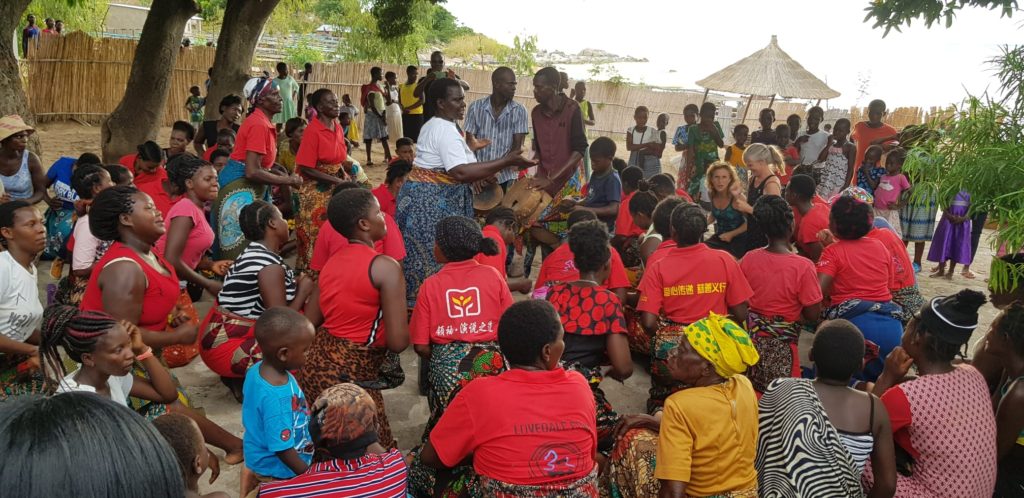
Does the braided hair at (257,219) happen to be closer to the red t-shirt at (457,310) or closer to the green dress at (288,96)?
the red t-shirt at (457,310)

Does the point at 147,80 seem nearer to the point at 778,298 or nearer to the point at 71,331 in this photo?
the point at 71,331

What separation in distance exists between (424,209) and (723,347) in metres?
2.65

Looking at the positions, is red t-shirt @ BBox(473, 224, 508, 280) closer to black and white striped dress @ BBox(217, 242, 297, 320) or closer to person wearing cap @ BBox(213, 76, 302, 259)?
black and white striped dress @ BBox(217, 242, 297, 320)

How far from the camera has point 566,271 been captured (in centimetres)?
487

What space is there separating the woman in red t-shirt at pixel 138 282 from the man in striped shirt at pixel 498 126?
9.39ft

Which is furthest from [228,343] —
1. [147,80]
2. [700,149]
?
[147,80]

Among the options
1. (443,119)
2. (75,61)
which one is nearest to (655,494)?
(443,119)

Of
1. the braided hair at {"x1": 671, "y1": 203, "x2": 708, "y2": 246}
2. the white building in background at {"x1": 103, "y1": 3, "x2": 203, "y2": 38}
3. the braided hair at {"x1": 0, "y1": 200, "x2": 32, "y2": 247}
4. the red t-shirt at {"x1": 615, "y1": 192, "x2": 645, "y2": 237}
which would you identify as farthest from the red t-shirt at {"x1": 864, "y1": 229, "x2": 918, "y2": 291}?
the white building in background at {"x1": 103, "y1": 3, "x2": 203, "y2": 38}

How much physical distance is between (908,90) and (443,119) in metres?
56.7

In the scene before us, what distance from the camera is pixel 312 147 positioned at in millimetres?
6523

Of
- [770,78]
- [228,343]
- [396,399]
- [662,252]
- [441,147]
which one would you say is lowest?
[396,399]

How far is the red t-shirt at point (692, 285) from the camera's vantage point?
440 centimetres

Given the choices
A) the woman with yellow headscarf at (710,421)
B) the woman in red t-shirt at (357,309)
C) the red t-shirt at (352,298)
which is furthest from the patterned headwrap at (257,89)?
the woman with yellow headscarf at (710,421)

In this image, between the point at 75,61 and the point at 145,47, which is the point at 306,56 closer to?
the point at 75,61
